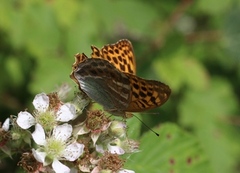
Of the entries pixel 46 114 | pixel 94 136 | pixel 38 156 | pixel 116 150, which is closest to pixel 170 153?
pixel 116 150

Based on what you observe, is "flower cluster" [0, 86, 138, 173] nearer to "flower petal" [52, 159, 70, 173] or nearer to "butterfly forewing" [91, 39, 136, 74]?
"flower petal" [52, 159, 70, 173]

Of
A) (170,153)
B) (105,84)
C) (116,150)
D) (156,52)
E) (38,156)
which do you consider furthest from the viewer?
(156,52)

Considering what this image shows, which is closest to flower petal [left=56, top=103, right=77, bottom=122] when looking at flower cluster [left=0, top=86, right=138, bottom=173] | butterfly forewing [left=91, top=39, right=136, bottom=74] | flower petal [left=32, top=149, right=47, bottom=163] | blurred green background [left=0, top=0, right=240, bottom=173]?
flower cluster [left=0, top=86, right=138, bottom=173]

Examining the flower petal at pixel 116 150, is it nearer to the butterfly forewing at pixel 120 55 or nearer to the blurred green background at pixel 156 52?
the butterfly forewing at pixel 120 55

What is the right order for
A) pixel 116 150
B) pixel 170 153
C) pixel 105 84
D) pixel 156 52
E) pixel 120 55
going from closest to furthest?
pixel 116 150 → pixel 105 84 → pixel 120 55 → pixel 170 153 → pixel 156 52

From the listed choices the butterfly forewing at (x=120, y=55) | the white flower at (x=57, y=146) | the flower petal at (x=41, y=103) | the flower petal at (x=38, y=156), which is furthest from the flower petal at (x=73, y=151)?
the butterfly forewing at (x=120, y=55)

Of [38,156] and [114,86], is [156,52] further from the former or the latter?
[38,156]

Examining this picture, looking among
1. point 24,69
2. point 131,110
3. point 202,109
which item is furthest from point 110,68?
point 202,109
